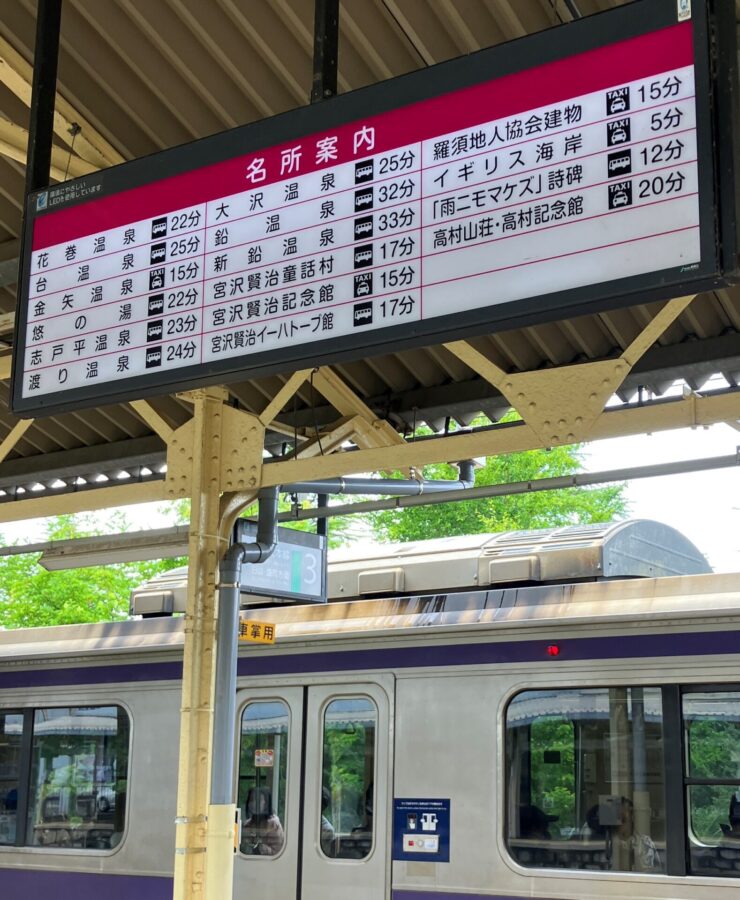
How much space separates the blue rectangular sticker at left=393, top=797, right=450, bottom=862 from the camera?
686 cm

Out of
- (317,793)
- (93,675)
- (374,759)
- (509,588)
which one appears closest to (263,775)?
(317,793)

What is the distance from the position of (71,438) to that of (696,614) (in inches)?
206

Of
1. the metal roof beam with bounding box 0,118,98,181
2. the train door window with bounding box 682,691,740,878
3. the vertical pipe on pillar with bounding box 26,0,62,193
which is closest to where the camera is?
the vertical pipe on pillar with bounding box 26,0,62,193

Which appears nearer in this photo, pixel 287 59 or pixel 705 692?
pixel 287 59

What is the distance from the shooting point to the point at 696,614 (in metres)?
6.38

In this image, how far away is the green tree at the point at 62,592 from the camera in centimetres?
2738

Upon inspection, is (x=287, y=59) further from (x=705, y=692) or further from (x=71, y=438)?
(x=71, y=438)

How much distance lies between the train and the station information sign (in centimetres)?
321

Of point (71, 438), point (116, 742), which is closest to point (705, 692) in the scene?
point (116, 742)

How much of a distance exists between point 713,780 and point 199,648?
2728 millimetres

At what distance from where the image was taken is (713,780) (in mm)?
6129

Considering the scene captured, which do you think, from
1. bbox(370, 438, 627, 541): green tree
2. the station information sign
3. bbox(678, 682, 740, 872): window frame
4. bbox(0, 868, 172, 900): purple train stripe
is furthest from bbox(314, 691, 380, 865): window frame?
bbox(370, 438, 627, 541): green tree

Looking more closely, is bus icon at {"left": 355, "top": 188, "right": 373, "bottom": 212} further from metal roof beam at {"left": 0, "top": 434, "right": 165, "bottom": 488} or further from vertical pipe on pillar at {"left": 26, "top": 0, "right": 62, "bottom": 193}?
metal roof beam at {"left": 0, "top": 434, "right": 165, "bottom": 488}

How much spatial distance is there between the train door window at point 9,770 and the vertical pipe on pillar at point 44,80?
5.33 m
